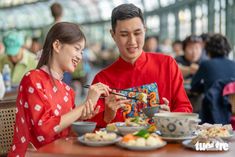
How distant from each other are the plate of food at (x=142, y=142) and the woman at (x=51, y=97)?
36cm

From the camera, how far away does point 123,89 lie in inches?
93.0

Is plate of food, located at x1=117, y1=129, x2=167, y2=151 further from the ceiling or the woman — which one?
the ceiling

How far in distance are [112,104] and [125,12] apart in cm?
45

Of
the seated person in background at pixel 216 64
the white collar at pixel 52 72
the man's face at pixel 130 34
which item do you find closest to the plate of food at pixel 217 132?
the man's face at pixel 130 34

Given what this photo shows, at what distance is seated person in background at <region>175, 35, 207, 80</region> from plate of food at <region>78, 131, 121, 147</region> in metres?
3.68

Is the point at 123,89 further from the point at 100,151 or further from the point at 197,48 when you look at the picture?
the point at 197,48

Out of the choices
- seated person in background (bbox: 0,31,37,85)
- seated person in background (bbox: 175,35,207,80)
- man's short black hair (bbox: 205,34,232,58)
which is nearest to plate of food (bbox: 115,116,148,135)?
man's short black hair (bbox: 205,34,232,58)

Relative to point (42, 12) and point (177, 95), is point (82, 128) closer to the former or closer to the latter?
point (177, 95)

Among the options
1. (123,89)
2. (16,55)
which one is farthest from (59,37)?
(16,55)

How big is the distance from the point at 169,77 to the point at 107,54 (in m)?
22.6

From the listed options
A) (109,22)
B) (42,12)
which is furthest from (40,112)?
(42,12)

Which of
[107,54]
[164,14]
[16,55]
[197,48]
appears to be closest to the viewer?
[16,55]

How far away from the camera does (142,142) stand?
1.60 m

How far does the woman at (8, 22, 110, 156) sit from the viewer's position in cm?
192
